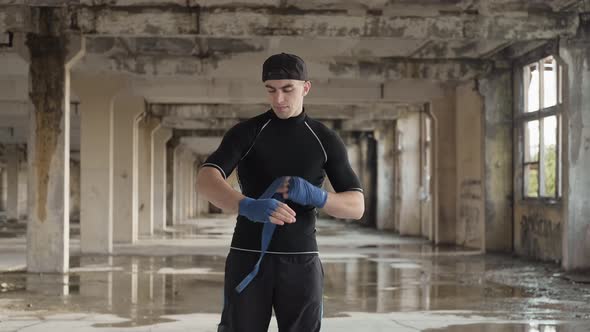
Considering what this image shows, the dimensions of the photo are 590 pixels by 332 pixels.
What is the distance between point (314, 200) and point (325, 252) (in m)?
16.8

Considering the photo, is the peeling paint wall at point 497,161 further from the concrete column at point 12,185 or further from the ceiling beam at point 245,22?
the concrete column at point 12,185

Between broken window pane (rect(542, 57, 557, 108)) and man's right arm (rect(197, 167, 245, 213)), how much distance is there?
14.4m

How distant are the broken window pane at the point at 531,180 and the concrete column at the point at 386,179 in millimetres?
12452

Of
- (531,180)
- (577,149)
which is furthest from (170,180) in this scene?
(577,149)

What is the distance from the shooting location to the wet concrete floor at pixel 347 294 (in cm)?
895

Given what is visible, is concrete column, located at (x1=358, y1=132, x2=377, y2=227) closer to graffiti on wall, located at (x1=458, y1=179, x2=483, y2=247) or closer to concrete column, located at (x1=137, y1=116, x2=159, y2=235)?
concrete column, located at (x1=137, y1=116, x2=159, y2=235)

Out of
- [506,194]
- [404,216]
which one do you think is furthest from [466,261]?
[404,216]

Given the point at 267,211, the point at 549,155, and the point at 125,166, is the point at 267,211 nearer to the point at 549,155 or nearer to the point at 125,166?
the point at 549,155

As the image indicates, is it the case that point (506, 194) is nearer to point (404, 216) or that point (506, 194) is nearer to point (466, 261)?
point (466, 261)

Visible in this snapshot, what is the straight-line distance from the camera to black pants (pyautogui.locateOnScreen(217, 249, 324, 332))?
333 cm

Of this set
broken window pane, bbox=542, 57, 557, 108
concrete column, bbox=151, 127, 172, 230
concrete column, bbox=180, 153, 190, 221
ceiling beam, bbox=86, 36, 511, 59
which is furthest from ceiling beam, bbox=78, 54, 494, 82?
concrete column, bbox=180, 153, 190, 221

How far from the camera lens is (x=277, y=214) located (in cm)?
312

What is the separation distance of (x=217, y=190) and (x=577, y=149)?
490 inches

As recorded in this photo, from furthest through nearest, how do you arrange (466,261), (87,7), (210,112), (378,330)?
(210,112)
(466,261)
(87,7)
(378,330)
